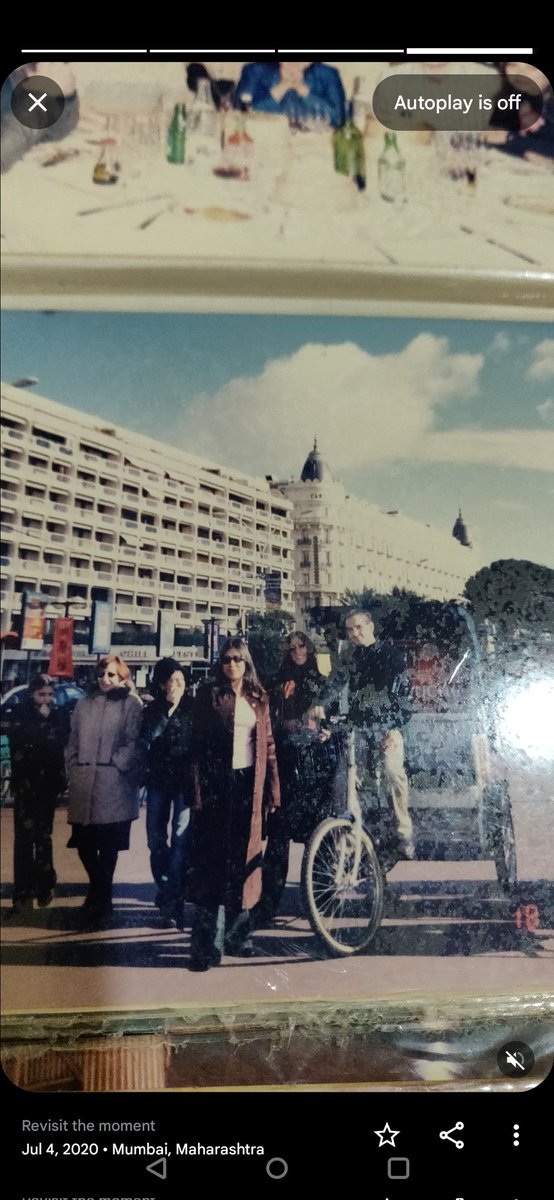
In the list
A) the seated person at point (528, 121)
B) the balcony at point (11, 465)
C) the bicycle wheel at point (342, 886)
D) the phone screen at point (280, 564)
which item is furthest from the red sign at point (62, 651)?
the seated person at point (528, 121)

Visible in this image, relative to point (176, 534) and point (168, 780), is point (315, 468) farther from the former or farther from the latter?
point (168, 780)

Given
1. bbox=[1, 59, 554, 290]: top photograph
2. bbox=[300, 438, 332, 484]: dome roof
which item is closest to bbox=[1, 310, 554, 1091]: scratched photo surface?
bbox=[300, 438, 332, 484]: dome roof

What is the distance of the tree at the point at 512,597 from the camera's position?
3.92 feet

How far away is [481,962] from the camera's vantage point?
1164 millimetres

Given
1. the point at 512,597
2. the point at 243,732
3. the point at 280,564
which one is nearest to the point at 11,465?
the point at 280,564

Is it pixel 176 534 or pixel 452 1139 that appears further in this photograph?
pixel 176 534

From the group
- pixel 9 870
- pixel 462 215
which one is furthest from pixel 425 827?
pixel 462 215

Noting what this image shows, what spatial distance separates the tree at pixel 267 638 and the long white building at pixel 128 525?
0.02 m

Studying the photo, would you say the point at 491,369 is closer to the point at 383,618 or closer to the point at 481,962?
the point at 383,618

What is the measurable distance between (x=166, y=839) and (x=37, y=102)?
113cm

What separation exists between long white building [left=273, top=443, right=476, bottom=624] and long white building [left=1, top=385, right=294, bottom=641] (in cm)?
3

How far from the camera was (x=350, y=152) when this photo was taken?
3.92 feet

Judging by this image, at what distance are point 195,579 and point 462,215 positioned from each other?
697 mm

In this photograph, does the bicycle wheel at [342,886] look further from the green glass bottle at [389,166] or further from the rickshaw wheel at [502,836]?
the green glass bottle at [389,166]
